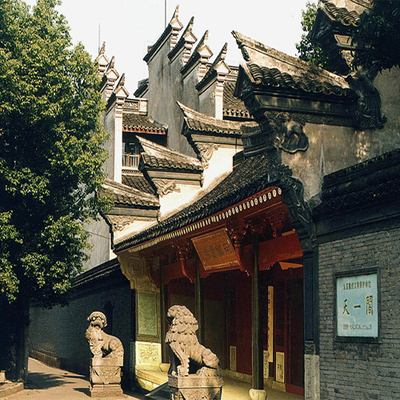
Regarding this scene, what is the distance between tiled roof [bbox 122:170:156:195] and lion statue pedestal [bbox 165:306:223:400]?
12275 mm

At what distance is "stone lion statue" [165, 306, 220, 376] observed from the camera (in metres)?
12.8

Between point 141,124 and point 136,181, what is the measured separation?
2.76 meters

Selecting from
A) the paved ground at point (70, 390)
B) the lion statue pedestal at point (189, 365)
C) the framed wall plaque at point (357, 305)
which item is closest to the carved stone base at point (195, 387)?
the lion statue pedestal at point (189, 365)

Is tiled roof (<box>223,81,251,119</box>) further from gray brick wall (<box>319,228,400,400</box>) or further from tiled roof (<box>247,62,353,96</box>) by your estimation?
gray brick wall (<box>319,228,400,400</box>)

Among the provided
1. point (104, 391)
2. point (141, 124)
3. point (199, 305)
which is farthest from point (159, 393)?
point (141, 124)

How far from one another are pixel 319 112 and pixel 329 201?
6.08 feet

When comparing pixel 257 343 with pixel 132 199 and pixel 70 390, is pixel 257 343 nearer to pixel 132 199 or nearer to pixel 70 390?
pixel 70 390

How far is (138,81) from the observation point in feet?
124

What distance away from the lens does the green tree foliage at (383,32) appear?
373 inches

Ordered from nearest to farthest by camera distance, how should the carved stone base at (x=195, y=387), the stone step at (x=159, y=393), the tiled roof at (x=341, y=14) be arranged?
the tiled roof at (x=341, y=14), the carved stone base at (x=195, y=387), the stone step at (x=159, y=393)

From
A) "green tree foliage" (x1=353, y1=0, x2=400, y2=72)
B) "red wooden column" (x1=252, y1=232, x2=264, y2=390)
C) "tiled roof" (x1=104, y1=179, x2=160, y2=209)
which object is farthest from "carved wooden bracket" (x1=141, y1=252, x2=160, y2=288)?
"green tree foliage" (x1=353, y1=0, x2=400, y2=72)

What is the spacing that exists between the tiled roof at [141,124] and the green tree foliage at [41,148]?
327 inches

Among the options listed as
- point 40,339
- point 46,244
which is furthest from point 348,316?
point 40,339

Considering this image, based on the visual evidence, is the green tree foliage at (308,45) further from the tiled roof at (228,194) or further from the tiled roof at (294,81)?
the tiled roof at (294,81)
